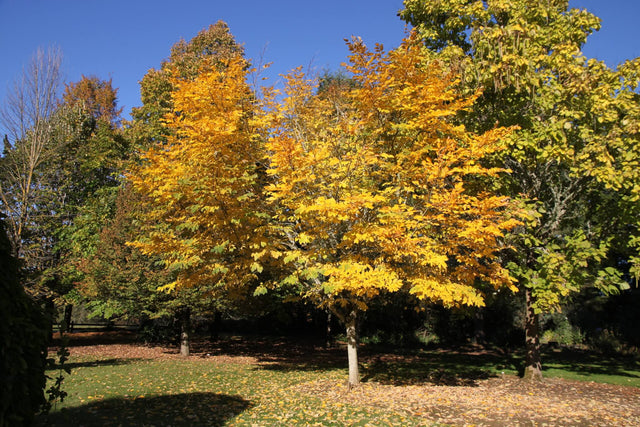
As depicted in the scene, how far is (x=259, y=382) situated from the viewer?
1001cm

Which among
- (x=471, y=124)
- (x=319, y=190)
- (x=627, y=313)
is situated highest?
(x=471, y=124)

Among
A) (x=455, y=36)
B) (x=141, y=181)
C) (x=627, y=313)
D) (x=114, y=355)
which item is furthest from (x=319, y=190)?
(x=627, y=313)

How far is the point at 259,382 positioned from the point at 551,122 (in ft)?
29.7

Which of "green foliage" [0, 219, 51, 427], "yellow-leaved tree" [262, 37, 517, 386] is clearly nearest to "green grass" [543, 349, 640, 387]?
"yellow-leaved tree" [262, 37, 517, 386]

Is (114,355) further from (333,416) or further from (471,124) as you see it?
(471,124)

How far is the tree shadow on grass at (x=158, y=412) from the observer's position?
571 centimetres

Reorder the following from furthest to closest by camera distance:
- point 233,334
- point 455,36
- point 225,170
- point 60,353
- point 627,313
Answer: point 233,334 < point 627,313 < point 455,36 < point 225,170 < point 60,353

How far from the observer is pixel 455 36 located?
11.2 m

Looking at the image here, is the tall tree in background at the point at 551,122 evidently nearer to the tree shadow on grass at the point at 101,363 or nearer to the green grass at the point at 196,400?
the green grass at the point at 196,400

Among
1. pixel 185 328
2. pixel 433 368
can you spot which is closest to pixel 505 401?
pixel 433 368

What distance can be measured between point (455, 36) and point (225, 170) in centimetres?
764

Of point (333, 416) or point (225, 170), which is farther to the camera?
point (225, 170)

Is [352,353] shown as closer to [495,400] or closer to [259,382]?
[259,382]

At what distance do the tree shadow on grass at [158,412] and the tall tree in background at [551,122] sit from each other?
6494mm
